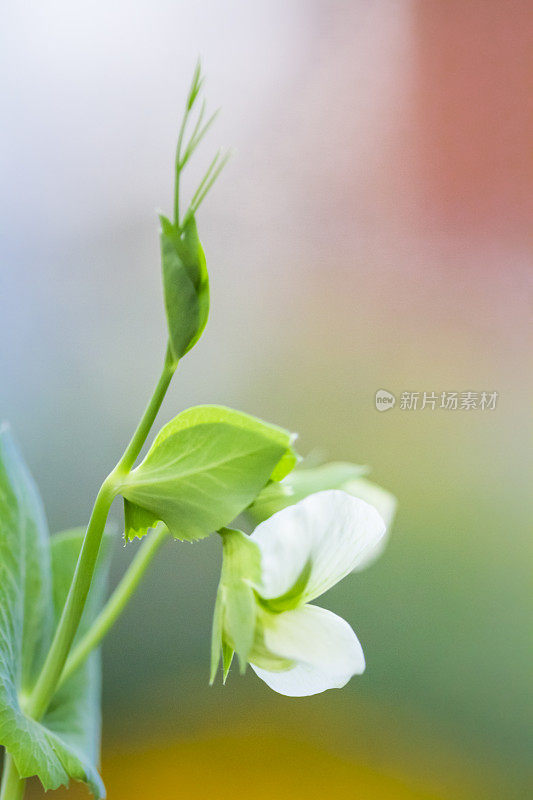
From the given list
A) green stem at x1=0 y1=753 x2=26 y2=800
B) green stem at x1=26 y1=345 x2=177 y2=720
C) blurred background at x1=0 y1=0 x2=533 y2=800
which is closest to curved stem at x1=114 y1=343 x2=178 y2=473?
green stem at x1=26 y1=345 x2=177 y2=720

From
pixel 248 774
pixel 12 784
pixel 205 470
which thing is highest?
pixel 205 470

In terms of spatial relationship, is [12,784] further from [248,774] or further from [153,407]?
[248,774]

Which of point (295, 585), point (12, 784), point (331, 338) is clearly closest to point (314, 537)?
point (295, 585)

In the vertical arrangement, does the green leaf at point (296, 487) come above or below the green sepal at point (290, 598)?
above

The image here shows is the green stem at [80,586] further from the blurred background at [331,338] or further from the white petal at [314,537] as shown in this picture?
the blurred background at [331,338]

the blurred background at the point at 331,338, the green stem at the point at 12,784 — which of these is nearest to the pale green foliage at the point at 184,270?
the green stem at the point at 12,784

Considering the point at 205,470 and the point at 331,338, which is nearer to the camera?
the point at 205,470

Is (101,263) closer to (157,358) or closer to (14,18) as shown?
(157,358)

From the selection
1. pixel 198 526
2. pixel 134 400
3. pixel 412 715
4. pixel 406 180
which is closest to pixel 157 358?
pixel 134 400
